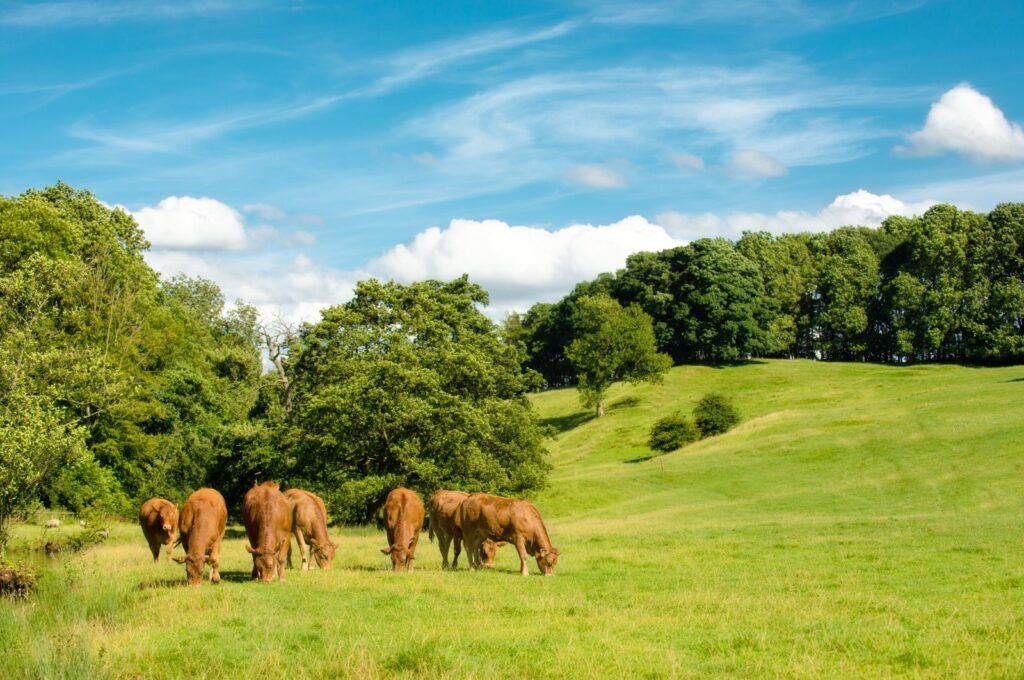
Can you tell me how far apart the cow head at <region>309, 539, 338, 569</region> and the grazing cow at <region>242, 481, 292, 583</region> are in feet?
4.33

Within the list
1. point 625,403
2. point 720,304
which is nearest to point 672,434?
point 625,403

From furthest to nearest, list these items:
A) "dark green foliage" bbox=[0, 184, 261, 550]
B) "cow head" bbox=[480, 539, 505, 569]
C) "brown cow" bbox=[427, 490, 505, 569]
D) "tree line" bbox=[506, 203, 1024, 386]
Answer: "tree line" bbox=[506, 203, 1024, 386]
"dark green foliage" bbox=[0, 184, 261, 550]
"brown cow" bbox=[427, 490, 505, 569]
"cow head" bbox=[480, 539, 505, 569]

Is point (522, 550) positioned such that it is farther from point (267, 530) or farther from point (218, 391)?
point (218, 391)

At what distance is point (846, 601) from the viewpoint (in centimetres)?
1541

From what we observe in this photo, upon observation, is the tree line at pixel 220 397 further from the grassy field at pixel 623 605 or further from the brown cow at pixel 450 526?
the brown cow at pixel 450 526

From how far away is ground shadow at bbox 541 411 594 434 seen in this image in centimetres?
8731

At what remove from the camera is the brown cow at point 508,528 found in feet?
68.9

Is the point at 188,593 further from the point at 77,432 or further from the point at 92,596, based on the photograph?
the point at 77,432

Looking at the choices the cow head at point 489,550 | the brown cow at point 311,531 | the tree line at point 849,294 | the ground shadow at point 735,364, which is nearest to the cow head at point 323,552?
the brown cow at point 311,531

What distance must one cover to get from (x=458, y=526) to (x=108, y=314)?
31656mm

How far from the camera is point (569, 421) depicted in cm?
8975

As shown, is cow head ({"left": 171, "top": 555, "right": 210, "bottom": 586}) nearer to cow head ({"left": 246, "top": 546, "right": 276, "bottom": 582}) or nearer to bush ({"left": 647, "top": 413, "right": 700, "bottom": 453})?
cow head ({"left": 246, "top": 546, "right": 276, "bottom": 582})

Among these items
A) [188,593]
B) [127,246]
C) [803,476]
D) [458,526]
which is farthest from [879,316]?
[188,593]

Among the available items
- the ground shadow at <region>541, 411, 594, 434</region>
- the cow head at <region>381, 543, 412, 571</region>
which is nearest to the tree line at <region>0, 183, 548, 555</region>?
the cow head at <region>381, 543, 412, 571</region>
